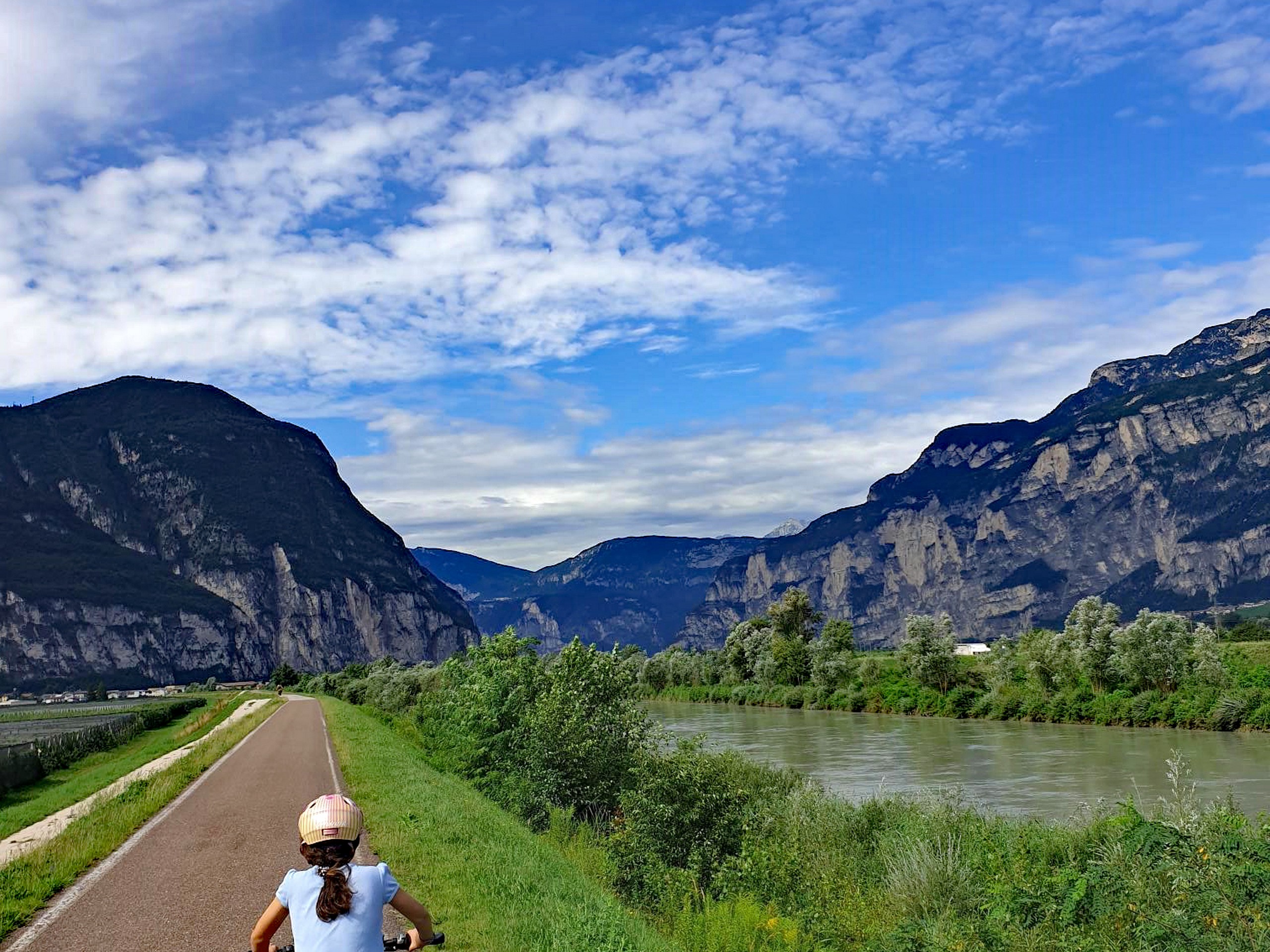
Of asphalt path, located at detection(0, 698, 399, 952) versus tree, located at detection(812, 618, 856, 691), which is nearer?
asphalt path, located at detection(0, 698, 399, 952)

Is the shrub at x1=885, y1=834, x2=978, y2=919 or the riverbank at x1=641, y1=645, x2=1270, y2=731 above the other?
the shrub at x1=885, y1=834, x2=978, y2=919

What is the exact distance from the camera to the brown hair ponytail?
4.54m

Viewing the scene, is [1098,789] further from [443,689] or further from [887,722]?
[887,722]

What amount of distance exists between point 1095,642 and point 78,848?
58.7m

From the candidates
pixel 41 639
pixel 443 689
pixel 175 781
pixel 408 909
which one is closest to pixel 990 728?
pixel 443 689

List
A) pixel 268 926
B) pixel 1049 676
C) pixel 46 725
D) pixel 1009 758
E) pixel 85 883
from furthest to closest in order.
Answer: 1. pixel 46 725
2. pixel 1049 676
3. pixel 1009 758
4. pixel 85 883
5. pixel 268 926

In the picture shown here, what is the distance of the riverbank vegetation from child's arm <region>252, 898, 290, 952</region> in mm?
54197

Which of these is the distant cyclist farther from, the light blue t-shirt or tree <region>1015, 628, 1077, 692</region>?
tree <region>1015, 628, 1077, 692</region>

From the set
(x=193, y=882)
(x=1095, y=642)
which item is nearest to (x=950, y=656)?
(x=1095, y=642)

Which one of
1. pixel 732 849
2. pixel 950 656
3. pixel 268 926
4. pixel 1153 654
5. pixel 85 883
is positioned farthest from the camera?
pixel 950 656

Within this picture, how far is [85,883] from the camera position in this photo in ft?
41.2

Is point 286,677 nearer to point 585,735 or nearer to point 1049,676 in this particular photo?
point 1049,676

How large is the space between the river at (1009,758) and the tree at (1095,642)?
202 inches

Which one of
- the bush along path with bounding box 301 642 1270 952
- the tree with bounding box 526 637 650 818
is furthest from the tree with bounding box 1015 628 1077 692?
the tree with bounding box 526 637 650 818
